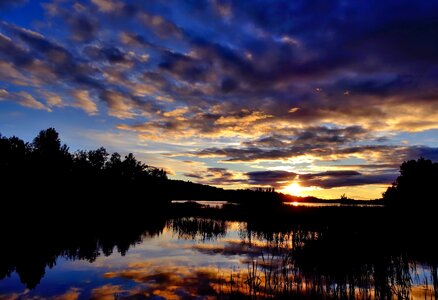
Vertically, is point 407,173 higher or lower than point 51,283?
higher

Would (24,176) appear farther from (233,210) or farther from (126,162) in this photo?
(126,162)

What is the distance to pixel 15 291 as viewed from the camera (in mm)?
13844

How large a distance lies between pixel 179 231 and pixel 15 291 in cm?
2259

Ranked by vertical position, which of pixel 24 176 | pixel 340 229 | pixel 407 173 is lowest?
pixel 340 229

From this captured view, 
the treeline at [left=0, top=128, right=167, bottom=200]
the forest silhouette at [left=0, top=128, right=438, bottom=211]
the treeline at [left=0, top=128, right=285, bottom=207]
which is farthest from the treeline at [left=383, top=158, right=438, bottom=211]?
the treeline at [left=0, top=128, right=167, bottom=200]

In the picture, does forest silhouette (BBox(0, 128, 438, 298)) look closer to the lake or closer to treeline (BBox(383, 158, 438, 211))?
the lake

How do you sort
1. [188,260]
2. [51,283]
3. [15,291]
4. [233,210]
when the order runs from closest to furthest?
[15,291]
[51,283]
[188,260]
[233,210]

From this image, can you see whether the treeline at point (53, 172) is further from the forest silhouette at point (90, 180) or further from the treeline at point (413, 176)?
the treeline at point (413, 176)

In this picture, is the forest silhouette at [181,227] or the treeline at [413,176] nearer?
the forest silhouette at [181,227]

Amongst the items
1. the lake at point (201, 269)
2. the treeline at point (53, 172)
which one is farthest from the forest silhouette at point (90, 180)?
the lake at point (201, 269)

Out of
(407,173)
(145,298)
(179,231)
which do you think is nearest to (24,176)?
(179,231)

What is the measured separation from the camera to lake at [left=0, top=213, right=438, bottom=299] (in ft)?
45.0

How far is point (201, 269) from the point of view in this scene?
18078 mm

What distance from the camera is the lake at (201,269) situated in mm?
13715
